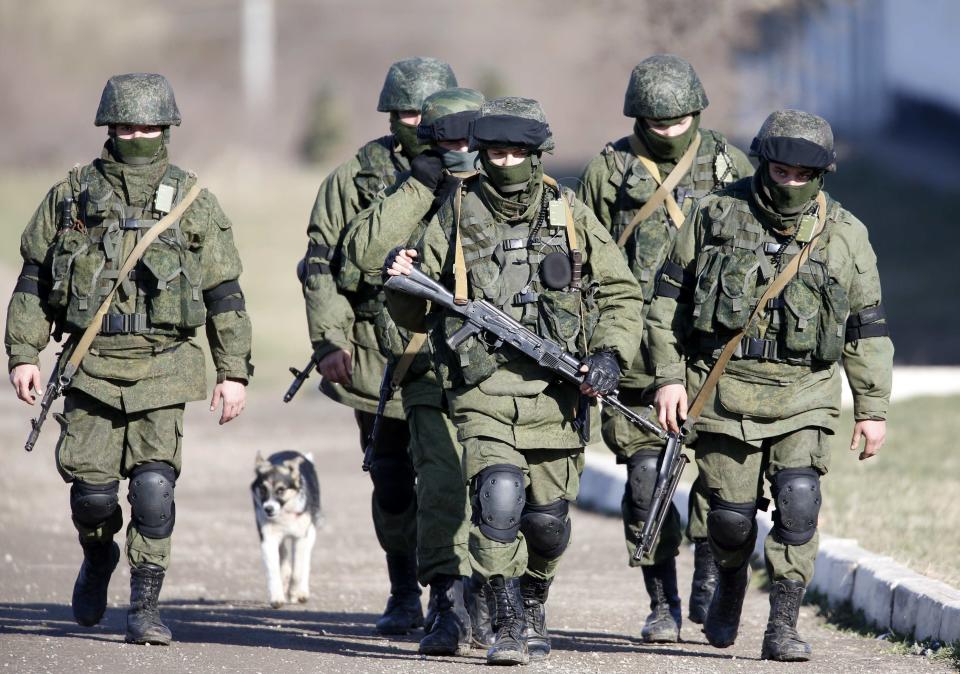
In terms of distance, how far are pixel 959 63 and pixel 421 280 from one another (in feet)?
85.5

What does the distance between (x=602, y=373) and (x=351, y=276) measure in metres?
1.74

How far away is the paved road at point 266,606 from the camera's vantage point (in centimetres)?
729

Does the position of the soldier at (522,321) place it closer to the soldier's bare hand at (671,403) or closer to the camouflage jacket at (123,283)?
the soldier's bare hand at (671,403)

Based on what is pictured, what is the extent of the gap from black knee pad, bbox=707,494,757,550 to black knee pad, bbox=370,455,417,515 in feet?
5.52

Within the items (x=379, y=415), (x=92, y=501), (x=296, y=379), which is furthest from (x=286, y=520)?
(x=92, y=501)

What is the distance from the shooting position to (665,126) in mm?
8359

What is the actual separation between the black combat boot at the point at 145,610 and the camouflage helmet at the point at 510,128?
2.26 meters

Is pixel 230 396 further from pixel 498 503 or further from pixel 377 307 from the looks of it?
pixel 498 503

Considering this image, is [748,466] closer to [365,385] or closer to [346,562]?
[365,385]

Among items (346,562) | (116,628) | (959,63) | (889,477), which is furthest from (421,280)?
(959,63)

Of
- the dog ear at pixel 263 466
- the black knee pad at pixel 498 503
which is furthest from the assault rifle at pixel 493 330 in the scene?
the dog ear at pixel 263 466

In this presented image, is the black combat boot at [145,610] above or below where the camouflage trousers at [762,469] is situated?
below

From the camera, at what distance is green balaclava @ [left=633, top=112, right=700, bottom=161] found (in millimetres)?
8359

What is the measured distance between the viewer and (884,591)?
328 inches
